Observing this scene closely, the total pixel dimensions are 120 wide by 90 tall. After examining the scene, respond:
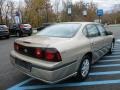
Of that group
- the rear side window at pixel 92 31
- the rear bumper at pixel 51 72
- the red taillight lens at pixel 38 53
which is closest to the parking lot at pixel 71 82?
the rear bumper at pixel 51 72

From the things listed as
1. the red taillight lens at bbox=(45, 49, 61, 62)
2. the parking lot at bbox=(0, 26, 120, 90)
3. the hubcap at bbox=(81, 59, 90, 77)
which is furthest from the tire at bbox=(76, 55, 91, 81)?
the red taillight lens at bbox=(45, 49, 61, 62)

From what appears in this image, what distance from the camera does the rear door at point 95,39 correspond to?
6.32 meters

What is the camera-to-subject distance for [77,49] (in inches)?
209

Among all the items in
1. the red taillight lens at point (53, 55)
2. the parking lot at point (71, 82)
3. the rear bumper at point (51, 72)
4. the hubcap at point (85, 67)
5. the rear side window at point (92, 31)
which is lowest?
the parking lot at point (71, 82)

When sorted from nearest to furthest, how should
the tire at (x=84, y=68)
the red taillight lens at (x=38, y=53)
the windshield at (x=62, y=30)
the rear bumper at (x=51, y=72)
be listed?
the rear bumper at (x=51, y=72), the red taillight lens at (x=38, y=53), the tire at (x=84, y=68), the windshield at (x=62, y=30)

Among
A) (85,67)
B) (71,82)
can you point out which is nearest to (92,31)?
(85,67)

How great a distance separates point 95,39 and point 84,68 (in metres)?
1.21

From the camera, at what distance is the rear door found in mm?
6320

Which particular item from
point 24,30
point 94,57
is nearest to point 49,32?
point 94,57

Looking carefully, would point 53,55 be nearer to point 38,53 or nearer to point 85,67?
point 38,53

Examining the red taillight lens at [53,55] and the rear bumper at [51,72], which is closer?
the rear bumper at [51,72]

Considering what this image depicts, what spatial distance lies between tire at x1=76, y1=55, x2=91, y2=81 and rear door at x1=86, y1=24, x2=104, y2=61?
0.47 meters

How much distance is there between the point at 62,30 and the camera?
616cm

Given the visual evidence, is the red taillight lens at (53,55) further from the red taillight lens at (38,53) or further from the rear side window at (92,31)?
the rear side window at (92,31)
